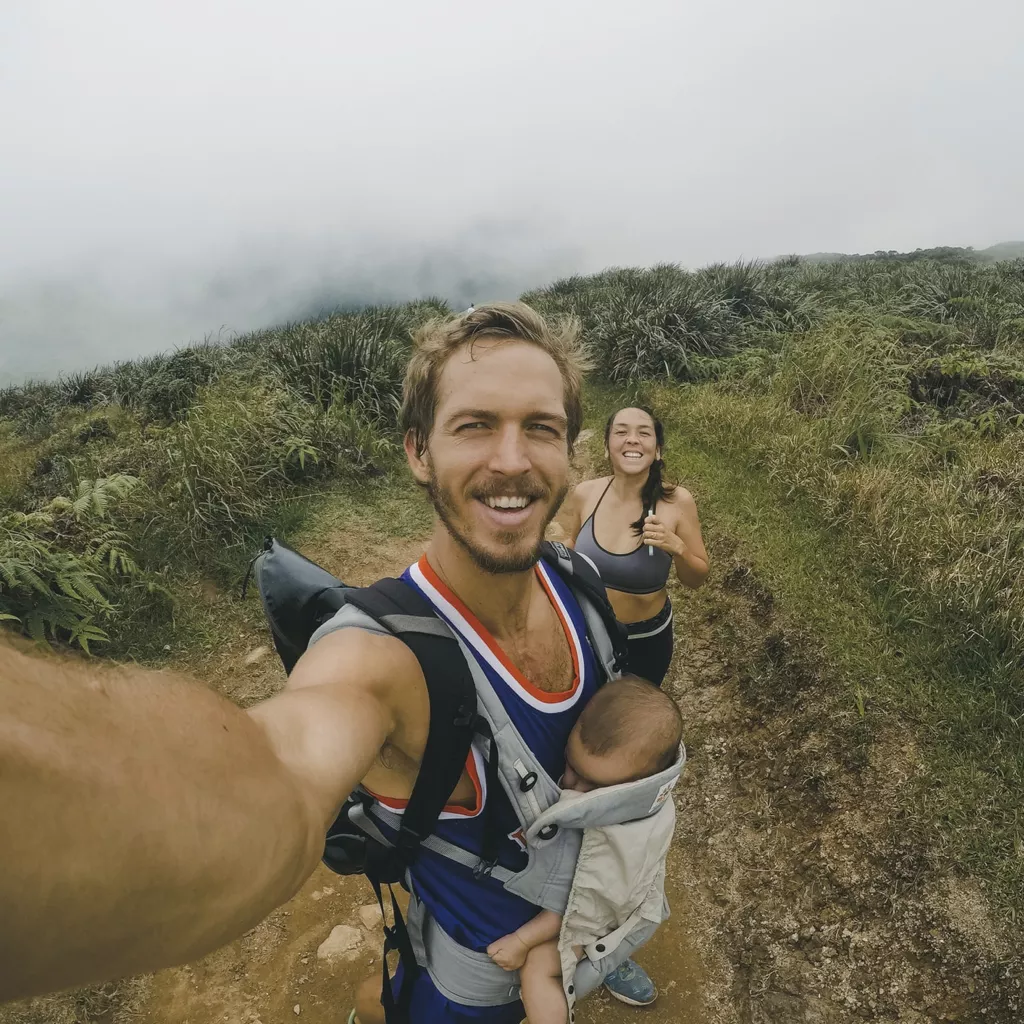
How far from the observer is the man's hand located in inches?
60.0

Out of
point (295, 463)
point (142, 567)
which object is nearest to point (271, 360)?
point (295, 463)

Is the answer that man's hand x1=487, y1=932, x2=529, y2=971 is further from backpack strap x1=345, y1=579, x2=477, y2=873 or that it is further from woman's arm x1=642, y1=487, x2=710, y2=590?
woman's arm x1=642, y1=487, x2=710, y2=590

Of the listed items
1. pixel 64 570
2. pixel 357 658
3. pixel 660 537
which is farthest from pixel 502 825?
pixel 64 570

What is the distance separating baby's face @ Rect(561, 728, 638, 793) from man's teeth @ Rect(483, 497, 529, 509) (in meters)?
0.61

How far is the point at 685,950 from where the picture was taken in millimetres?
2760

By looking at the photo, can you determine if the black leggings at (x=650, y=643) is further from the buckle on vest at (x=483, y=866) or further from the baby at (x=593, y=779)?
the buckle on vest at (x=483, y=866)

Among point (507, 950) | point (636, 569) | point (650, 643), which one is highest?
point (636, 569)

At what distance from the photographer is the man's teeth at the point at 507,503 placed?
1.60 metres

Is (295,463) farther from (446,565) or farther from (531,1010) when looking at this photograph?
(531,1010)

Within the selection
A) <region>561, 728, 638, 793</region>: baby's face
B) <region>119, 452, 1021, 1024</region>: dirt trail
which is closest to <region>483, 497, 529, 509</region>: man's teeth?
<region>561, 728, 638, 793</region>: baby's face

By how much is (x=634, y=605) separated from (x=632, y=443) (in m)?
0.89

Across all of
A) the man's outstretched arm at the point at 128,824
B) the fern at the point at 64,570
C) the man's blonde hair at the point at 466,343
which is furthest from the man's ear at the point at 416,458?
the fern at the point at 64,570

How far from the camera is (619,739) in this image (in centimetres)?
152

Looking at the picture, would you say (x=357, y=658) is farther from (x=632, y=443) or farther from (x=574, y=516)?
(x=574, y=516)
